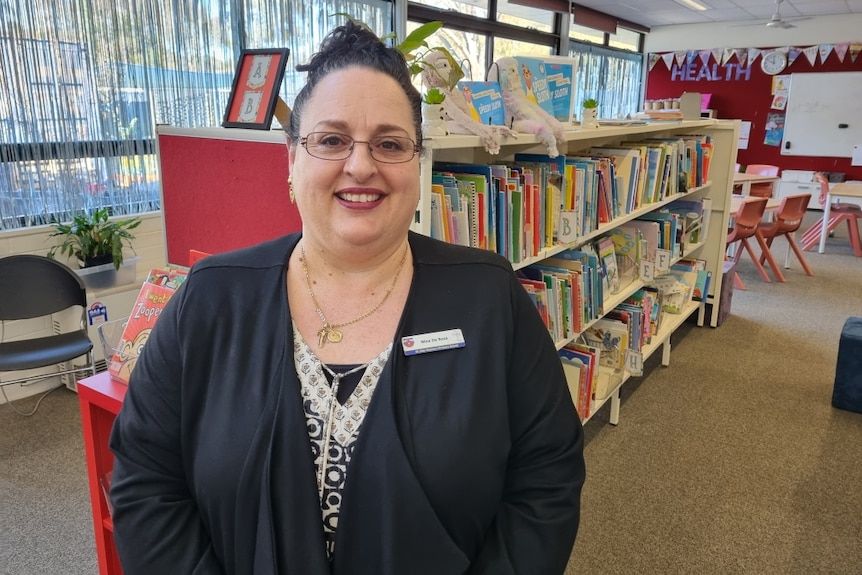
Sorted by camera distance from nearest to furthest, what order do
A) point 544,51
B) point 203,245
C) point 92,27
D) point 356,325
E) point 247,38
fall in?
point 356,325
point 203,245
point 92,27
point 247,38
point 544,51

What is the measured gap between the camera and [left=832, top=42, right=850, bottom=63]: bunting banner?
9.37 metres

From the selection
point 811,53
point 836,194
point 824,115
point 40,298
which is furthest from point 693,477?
point 811,53

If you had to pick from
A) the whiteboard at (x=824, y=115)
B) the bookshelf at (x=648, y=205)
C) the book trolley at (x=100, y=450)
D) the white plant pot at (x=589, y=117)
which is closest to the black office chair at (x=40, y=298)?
the book trolley at (x=100, y=450)

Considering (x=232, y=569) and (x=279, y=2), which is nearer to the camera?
(x=232, y=569)

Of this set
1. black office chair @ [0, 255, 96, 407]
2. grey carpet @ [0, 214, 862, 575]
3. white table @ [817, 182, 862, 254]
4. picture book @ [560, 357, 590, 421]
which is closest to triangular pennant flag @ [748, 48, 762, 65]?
white table @ [817, 182, 862, 254]

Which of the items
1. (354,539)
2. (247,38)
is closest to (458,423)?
(354,539)

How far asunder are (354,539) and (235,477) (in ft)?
0.70

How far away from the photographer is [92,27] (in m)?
3.52

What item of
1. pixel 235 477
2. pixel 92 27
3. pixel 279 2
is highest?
pixel 279 2

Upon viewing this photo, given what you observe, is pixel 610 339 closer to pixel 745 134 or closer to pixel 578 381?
pixel 578 381

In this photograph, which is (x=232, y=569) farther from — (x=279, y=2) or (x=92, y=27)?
(x=279, y=2)

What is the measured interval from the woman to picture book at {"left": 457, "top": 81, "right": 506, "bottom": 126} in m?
1.09

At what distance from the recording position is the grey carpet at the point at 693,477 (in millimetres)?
2254

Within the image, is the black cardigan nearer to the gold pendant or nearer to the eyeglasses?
the gold pendant
